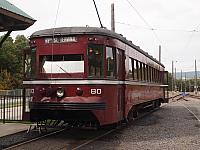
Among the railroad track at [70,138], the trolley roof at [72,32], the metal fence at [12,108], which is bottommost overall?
the railroad track at [70,138]

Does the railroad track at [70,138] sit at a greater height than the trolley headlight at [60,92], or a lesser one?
lesser

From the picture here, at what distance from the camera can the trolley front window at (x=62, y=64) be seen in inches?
434

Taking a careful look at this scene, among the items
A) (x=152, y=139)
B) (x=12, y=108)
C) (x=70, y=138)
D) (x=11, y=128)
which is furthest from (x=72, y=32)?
(x=12, y=108)

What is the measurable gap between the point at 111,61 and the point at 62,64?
4.90 ft

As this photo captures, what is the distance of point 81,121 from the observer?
11594mm

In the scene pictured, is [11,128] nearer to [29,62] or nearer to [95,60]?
[29,62]

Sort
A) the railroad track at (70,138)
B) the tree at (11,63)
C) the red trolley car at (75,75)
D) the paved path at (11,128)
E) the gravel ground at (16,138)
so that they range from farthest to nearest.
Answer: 1. the tree at (11,63)
2. the paved path at (11,128)
3. the red trolley car at (75,75)
4. the gravel ground at (16,138)
5. the railroad track at (70,138)

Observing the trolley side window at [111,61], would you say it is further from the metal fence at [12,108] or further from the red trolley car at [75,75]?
the metal fence at [12,108]

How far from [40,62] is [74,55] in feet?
3.72

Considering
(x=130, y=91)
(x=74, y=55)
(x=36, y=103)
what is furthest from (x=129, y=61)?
(x=36, y=103)

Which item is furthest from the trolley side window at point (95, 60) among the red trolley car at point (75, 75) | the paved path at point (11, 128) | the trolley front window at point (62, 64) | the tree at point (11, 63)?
the tree at point (11, 63)

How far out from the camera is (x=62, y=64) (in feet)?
36.7

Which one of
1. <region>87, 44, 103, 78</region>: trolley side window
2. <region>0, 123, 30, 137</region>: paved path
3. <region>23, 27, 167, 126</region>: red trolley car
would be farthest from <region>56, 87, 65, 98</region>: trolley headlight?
<region>0, 123, 30, 137</region>: paved path

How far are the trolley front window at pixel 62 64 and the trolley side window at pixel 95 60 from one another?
26cm
